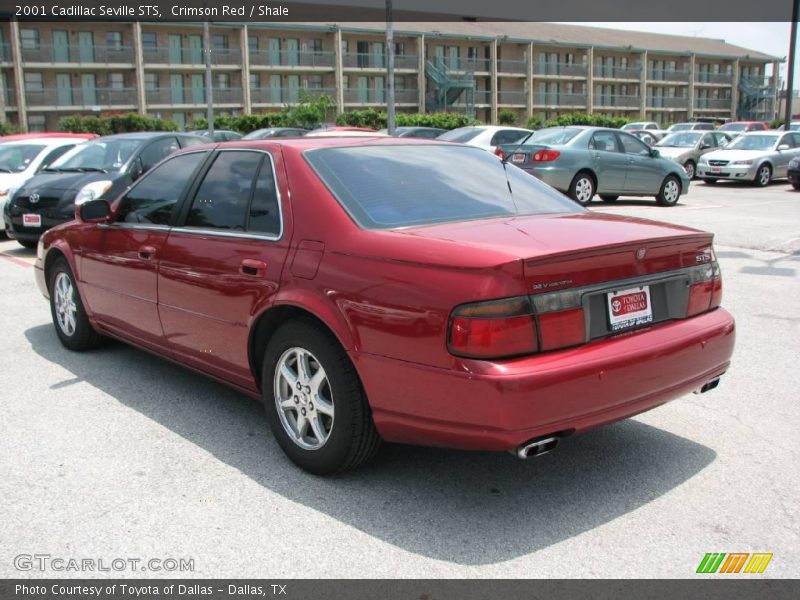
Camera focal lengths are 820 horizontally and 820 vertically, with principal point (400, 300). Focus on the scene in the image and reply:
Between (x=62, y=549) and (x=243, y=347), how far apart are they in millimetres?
1326

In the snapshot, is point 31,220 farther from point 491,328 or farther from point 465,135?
point 465,135

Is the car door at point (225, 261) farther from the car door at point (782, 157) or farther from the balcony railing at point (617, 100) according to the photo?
the balcony railing at point (617, 100)

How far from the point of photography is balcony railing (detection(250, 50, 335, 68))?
5590cm

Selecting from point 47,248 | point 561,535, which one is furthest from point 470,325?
point 47,248

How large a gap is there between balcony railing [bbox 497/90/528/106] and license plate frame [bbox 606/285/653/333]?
211 feet

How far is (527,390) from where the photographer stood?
123 inches

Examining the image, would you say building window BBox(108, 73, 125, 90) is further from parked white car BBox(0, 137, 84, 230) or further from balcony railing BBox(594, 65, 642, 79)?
parked white car BBox(0, 137, 84, 230)

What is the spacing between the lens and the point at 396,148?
4.52 m

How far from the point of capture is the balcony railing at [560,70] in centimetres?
6731

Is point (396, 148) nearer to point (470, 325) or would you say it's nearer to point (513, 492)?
point (470, 325)

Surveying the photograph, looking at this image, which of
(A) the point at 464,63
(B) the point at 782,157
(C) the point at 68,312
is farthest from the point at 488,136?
(A) the point at 464,63

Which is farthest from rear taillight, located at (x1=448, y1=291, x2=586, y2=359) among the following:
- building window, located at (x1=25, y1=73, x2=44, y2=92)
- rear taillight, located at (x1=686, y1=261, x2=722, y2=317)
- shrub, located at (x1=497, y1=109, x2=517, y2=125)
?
shrub, located at (x1=497, y1=109, x2=517, y2=125)

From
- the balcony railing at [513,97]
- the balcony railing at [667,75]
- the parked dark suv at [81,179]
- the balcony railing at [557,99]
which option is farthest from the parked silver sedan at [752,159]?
the balcony railing at [667,75]

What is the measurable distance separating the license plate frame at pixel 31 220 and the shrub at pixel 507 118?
52496 millimetres
